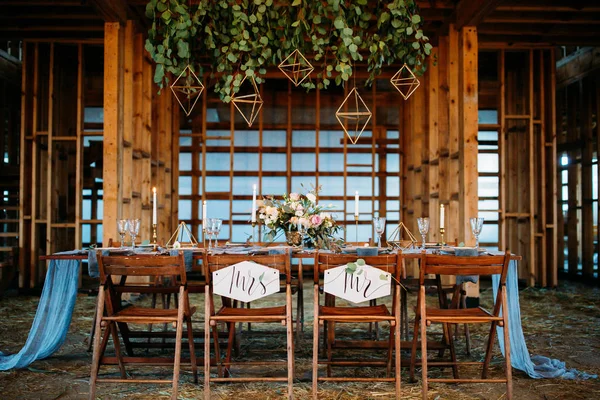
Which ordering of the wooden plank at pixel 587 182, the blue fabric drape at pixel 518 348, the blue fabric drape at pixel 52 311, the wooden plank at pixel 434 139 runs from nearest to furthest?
the blue fabric drape at pixel 518 348
the blue fabric drape at pixel 52 311
the wooden plank at pixel 434 139
the wooden plank at pixel 587 182

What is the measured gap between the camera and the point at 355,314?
317cm

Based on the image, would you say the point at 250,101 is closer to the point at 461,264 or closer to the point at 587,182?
the point at 461,264

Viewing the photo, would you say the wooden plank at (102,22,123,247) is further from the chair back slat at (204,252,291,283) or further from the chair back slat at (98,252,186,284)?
the chair back slat at (204,252,291,283)

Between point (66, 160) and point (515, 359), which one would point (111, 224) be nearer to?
point (66, 160)

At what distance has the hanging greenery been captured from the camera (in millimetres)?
4062

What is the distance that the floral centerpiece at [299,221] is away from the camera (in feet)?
12.8

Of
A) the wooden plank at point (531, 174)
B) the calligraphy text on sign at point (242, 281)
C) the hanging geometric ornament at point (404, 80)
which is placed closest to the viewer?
the calligraphy text on sign at point (242, 281)

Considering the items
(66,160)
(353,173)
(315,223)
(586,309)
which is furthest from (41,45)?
(586,309)

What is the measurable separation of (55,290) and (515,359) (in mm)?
3005

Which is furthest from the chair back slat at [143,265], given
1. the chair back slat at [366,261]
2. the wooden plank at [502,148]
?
the wooden plank at [502,148]

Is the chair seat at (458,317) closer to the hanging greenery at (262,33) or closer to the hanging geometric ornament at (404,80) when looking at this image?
the hanging geometric ornament at (404,80)

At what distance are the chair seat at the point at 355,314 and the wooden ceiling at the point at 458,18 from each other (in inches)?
139

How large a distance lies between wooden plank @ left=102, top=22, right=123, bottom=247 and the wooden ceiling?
1.14 ft

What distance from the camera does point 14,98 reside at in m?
8.93
